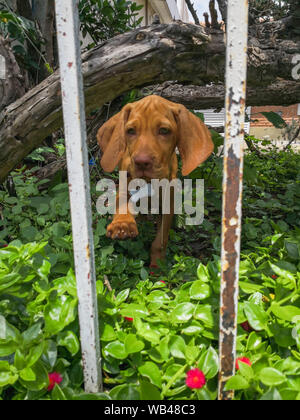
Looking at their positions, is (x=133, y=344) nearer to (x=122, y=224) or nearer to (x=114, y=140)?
(x=122, y=224)

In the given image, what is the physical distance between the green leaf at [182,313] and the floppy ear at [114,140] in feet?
4.87

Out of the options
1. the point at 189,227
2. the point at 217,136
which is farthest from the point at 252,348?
the point at 217,136

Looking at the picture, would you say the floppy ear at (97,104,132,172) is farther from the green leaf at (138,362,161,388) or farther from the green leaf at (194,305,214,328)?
the green leaf at (138,362,161,388)

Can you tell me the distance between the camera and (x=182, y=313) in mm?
1297

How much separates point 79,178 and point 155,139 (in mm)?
1347

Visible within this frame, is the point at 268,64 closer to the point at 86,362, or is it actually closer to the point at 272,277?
the point at 272,277

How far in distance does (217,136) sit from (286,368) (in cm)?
283

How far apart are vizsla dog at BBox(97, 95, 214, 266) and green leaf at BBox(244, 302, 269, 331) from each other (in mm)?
1039

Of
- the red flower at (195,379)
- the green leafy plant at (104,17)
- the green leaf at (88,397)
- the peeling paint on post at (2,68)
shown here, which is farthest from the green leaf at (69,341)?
the green leafy plant at (104,17)

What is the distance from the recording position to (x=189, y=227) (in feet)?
9.89

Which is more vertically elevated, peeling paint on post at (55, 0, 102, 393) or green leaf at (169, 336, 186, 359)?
peeling paint on post at (55, 0, 102, 393)

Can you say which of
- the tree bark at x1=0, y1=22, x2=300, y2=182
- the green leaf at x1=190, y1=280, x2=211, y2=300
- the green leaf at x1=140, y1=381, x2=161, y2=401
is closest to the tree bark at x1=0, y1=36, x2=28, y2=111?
the tree bark at x1=0, y1=22, x2=300, y2=182

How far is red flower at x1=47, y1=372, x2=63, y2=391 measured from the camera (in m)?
1.12

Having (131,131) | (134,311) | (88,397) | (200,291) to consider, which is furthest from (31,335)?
(131,131)
